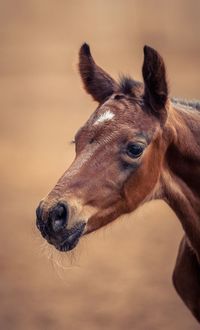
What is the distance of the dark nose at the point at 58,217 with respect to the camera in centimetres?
387

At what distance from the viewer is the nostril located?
387 cm

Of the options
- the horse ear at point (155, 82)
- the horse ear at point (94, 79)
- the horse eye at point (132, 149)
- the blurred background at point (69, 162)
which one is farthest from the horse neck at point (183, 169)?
the blurred background at point (69, 162)

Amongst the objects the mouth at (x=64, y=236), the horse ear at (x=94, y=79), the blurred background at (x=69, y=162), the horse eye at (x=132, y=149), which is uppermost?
the horse ear at (x=94, y=79)

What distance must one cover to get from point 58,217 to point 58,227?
0.05m

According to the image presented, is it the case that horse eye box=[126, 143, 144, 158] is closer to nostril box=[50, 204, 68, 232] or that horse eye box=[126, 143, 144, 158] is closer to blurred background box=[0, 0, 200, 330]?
nostril box=[50, 204, 68, 232]

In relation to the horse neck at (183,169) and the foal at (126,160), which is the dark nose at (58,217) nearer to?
the foal at (126,160)

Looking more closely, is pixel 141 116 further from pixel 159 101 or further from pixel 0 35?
pixel 0 35

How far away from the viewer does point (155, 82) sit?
4.21 metres

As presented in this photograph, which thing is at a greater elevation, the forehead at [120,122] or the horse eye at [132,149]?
the forehead at [120,122]

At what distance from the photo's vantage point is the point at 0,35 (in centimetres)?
1081

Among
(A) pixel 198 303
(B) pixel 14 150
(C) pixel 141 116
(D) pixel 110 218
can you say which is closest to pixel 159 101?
(C) pixel 141 116

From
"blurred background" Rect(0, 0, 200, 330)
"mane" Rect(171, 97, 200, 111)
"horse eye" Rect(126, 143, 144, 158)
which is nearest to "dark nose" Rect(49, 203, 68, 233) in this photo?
"blurred background" Rect(0, 0, 200, 330)

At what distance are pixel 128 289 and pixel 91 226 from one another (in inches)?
140

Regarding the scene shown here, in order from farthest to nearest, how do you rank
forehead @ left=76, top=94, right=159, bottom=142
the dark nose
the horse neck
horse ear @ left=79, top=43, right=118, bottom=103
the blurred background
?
the blurred background < horse ear @ left=79, top=43, right=118, bottom=103 < the horse neck < forehead @ left=76, top=94, right=159, bottom=142 < the dark nose
